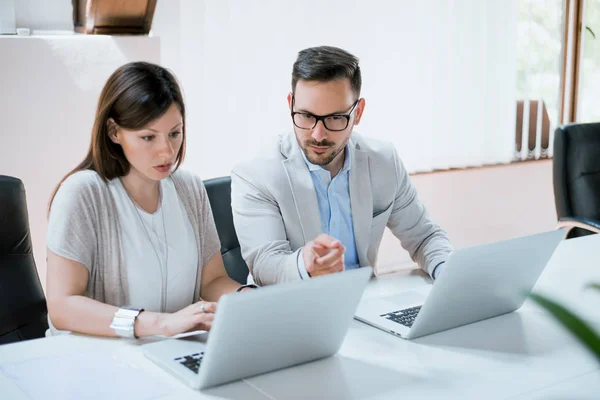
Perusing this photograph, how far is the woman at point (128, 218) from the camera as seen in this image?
5.66 ft

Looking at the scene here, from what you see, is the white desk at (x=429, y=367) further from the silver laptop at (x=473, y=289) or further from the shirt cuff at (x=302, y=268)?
the shirt cuff at (x=302, y=268)

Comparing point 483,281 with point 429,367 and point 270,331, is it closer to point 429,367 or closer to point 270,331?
point 429,367

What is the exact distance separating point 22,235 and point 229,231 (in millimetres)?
634

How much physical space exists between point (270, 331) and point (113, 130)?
80cm

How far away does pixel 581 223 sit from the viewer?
2.95 m

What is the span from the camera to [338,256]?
5.51ft

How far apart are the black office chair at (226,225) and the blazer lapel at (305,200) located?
234 mm

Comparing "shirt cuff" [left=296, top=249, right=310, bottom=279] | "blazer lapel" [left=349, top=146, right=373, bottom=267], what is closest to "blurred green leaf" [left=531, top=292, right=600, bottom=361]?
"shirt cuff" [left=296, top=249, right=310, bottom=279]

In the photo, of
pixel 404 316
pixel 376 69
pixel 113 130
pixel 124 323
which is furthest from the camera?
pixel 376 69

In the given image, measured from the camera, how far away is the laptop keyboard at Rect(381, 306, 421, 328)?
5.50 ft

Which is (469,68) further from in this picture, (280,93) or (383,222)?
(383,222)

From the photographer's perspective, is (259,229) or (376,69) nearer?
(259,229)

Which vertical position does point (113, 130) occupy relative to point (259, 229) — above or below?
above

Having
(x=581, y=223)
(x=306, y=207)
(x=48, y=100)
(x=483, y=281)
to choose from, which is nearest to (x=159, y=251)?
(x=306, y=207)
